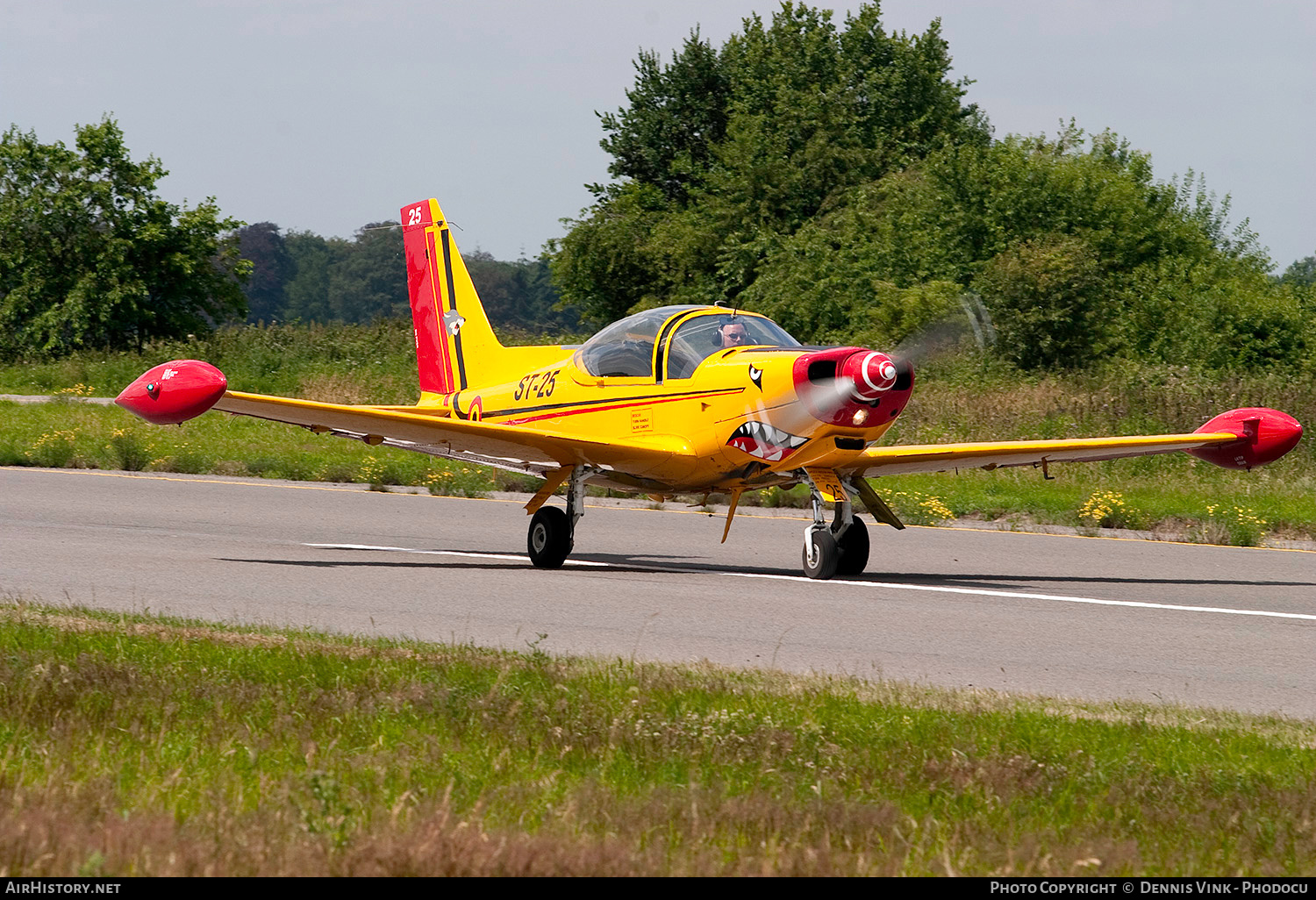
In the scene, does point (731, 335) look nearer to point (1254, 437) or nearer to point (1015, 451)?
point (1015, 451)

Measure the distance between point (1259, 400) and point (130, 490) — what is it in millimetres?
18066

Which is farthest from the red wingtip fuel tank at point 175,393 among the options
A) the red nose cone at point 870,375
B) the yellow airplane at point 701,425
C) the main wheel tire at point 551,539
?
the red nose cone at point 870,375

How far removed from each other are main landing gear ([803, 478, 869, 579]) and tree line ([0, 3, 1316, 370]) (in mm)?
21696

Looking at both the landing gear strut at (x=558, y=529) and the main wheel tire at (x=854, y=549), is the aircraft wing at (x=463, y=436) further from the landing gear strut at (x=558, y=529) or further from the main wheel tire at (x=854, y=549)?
the main wheel tire at (x=854, y=549)

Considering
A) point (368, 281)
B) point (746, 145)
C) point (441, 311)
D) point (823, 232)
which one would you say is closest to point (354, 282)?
point (368, 281)

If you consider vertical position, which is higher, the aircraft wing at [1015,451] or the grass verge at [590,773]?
the aircraft wing at [1015,451]

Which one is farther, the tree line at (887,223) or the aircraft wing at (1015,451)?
the tree line at (887,223)

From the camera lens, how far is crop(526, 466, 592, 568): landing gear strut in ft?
43.2

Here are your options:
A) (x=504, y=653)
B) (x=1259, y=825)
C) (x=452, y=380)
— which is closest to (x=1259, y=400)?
(x=452, y=380)

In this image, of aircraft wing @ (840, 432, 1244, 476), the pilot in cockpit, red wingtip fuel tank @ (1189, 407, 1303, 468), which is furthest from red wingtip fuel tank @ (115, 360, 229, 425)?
red wingtip fuel tank @ (1189, 407, 1303, 468)

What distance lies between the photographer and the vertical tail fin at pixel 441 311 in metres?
15.5

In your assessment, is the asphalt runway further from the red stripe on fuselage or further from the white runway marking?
the red stripe on fuselage

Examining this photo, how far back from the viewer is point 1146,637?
9375mm

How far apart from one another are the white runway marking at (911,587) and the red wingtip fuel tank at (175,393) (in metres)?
3.33
